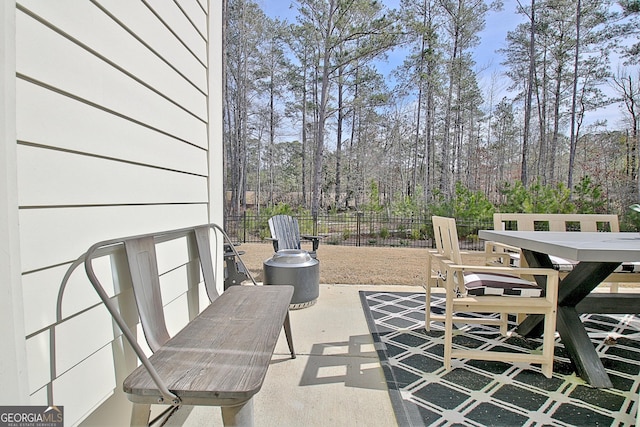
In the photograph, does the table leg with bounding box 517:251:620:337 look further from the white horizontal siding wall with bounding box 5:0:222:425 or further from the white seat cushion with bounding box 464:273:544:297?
the white horizontal siding wall with bounding box 5:0:222:425

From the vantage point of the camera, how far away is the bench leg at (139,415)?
1.17 meters

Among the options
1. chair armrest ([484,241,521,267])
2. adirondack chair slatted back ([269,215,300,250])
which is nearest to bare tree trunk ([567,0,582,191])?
chair armrest ([484,241,521,267])

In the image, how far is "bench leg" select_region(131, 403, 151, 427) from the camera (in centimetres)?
117

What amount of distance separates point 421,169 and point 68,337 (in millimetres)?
18085

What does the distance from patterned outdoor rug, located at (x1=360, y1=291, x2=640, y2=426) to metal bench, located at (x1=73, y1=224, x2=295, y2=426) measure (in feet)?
2.82

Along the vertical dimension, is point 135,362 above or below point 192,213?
below

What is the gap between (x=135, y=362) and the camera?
1.43 m

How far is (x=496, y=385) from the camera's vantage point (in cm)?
196

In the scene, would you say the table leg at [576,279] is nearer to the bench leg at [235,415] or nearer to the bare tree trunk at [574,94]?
the bench leg at [235,415]

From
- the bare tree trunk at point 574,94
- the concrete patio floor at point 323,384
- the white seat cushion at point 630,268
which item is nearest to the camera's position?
the concrete patio floor at point 323,384

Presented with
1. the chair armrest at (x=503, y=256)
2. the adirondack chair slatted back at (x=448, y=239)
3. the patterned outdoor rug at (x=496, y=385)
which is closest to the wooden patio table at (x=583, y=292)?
the patterned outdoor rug at (x=496, y=385)

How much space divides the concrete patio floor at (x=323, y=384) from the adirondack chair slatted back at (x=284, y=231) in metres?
1.00

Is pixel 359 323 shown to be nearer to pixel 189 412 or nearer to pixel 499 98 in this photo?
pixel 189 412

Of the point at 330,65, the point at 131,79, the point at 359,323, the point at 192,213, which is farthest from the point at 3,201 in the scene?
the point at 330,65
